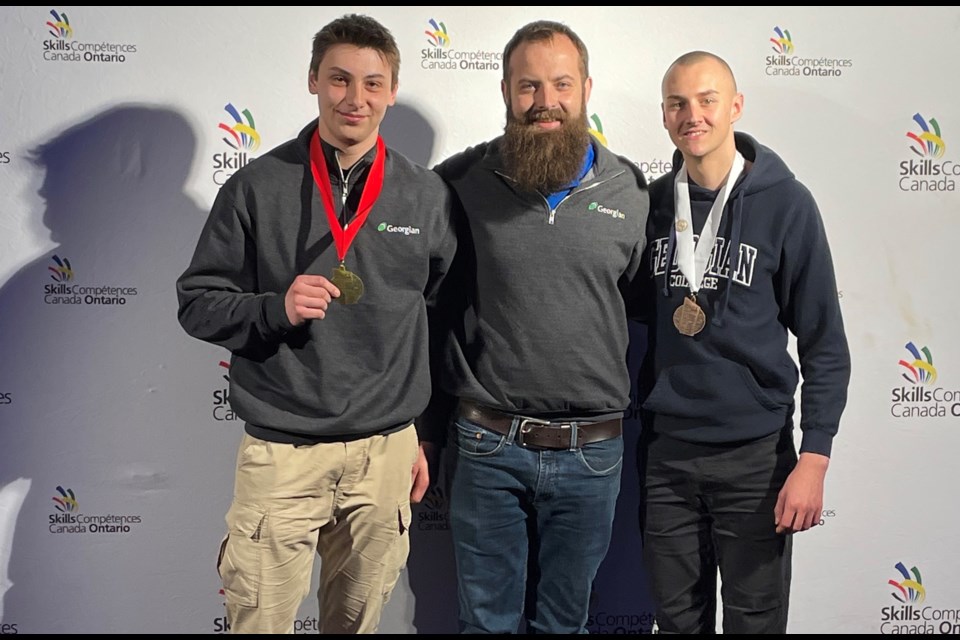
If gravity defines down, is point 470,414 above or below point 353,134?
below

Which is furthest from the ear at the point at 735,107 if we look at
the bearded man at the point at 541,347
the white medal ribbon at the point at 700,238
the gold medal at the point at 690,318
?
the gold medal at the point at 690,318

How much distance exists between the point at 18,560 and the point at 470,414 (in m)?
1.90

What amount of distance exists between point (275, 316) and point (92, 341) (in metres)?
1.19

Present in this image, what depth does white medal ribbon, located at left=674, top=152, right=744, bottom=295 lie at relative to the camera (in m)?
2.38

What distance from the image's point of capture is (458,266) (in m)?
2.46

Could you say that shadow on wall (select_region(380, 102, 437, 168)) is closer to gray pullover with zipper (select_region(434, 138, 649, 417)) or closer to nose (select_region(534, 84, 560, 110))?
gray pullover with zipper (select_region(434, 138, 649, 417))

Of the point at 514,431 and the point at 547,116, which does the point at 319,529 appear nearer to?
the point at 514,431

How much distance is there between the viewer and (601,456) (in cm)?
237

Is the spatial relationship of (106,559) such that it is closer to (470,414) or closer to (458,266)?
(470,414)

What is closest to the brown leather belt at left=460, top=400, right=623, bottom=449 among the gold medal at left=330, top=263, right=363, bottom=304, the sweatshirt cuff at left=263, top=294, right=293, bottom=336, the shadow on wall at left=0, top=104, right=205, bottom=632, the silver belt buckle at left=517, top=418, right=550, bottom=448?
the silver belt buckle at left=517, top=418, right=550, bottom=448

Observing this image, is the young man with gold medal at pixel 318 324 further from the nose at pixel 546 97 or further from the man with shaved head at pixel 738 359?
the man with shaved head at pixel 738 359

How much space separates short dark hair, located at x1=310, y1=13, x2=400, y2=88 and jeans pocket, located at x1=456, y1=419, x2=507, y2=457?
1081 mm

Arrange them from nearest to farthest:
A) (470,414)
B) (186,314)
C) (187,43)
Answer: (186,314) → (470,414) → (187,43)

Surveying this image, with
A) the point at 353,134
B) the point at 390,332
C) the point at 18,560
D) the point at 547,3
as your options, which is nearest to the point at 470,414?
the point at 390,332
